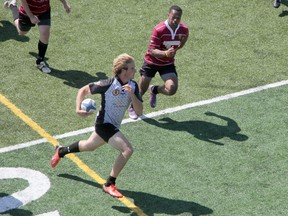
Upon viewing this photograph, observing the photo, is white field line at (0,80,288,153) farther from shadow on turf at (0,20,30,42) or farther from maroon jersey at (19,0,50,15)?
shadow on turf at (0,20,30,42)

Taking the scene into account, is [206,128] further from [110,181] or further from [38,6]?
[38,6]

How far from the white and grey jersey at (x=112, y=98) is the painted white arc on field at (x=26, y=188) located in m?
1.33

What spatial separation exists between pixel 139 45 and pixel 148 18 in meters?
1.36

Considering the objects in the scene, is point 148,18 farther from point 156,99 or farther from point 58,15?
point 156,99

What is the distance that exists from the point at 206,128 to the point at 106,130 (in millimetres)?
2886

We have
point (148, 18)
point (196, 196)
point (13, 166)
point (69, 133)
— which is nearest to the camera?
point (196, 196)

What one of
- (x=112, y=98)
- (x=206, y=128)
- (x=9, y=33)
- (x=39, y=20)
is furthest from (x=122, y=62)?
(x=9, y=33)

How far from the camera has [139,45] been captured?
1702 centimetres

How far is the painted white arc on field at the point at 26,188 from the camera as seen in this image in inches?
446

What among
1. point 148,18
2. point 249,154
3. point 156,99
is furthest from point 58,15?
point 249,154

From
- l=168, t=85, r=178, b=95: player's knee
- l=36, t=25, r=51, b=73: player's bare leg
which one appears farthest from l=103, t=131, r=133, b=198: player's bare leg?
l=36, t=25, r=51, b=73: player's bare leg

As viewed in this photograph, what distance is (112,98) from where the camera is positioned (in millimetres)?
11391

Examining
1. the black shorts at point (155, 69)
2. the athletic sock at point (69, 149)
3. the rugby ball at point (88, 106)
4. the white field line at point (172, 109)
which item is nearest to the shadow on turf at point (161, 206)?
the athletic sock at point (69, 149)

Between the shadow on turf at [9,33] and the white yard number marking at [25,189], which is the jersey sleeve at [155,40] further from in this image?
the shadow on turf at [9,33]
